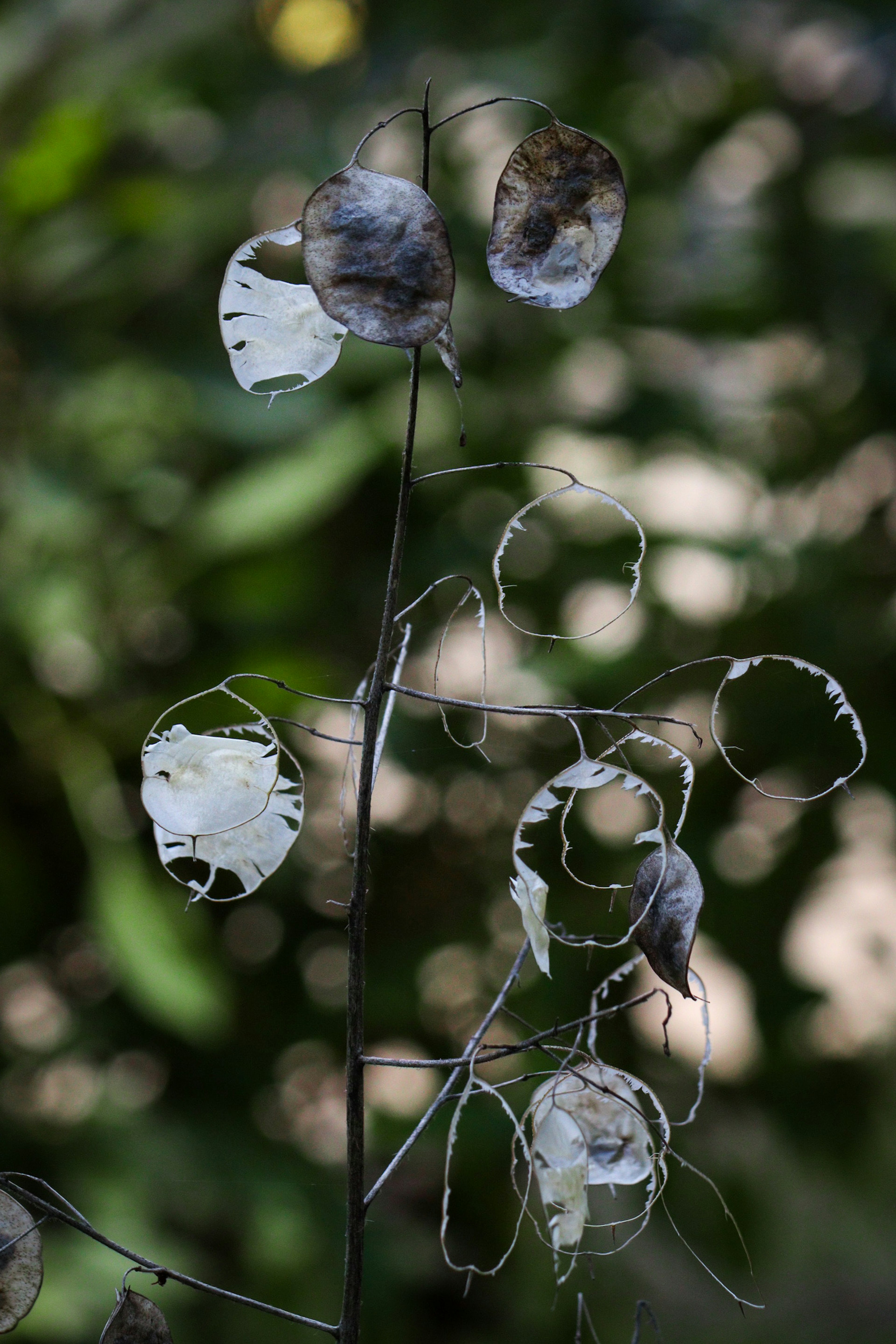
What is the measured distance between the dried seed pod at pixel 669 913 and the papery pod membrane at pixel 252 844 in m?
0.05

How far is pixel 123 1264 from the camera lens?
0.57 m

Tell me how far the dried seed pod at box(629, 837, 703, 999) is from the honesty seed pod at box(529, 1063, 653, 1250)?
27 mm

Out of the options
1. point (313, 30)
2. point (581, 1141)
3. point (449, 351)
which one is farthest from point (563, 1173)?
point (313, 30)

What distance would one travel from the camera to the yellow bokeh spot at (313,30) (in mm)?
897

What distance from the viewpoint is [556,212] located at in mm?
144

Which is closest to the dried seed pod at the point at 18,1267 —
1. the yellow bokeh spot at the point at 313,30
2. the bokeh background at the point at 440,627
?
the bokeh background at the point at 440,627

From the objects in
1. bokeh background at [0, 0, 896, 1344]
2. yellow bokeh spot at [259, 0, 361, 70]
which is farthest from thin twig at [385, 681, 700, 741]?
yellow bokeh spot at [259, 0, 361, 70]

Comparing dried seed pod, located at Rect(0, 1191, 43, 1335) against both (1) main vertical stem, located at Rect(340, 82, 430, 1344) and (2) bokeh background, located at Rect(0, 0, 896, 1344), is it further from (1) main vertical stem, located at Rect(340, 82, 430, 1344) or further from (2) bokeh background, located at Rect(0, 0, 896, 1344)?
(2) bokeh background, located at Rect(0, 0, 896, 1344)

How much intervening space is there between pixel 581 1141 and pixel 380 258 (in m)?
0.13

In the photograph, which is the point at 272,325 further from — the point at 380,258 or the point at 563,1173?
the point at 563,1173

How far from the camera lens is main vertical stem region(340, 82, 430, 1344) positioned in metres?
0.14

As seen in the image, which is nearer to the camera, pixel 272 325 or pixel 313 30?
pixel 272 325

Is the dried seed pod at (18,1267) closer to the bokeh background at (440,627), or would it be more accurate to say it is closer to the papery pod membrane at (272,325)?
the papery pod membrane at (272,325)

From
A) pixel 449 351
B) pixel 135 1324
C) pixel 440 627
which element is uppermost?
pixel 449 351
